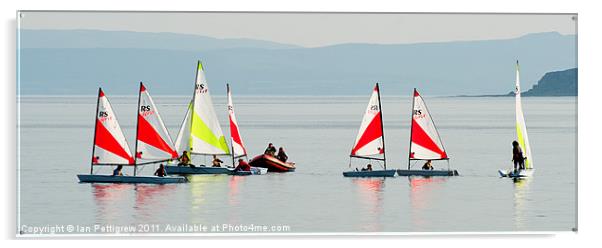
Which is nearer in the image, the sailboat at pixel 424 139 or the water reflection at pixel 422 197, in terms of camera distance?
the water reflection at pixel 422 197

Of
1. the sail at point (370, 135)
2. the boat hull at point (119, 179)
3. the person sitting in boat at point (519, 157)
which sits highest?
the sail at point (370, 135)

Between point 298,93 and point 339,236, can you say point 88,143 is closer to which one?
point 298,93

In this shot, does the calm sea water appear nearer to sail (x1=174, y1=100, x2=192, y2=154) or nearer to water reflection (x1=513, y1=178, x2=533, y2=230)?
water reflection (x1=513, y1=178, x2=533, y2=230)

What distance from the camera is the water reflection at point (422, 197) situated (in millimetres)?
24084

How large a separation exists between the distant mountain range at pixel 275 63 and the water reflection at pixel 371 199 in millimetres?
Result: 2256

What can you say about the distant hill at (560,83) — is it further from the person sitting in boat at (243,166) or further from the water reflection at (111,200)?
the person sitting in boat at (243,166)

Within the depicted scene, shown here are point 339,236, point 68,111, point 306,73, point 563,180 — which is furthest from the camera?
point 68,111

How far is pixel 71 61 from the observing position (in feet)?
80.9

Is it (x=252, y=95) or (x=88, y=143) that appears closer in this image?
(x=252, y=95)

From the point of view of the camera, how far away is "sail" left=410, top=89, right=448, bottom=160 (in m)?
33.2

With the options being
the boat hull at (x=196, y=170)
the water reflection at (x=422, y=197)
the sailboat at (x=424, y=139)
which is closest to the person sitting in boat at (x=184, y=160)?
the boat hull at (x=196, y=170)

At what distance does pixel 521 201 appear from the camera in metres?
26.6
